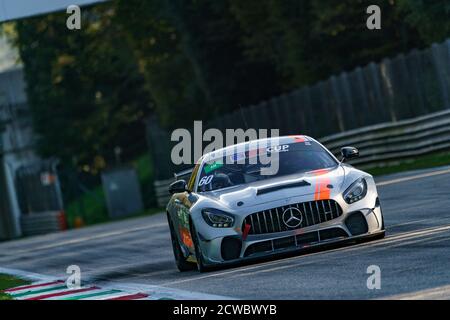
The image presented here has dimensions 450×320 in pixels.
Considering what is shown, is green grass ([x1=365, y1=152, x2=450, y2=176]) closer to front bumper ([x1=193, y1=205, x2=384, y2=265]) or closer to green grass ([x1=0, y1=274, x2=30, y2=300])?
green grass ([x1=0, y1=274, x2=30, y2=300])

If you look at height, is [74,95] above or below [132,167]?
above

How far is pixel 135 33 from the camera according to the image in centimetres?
6159

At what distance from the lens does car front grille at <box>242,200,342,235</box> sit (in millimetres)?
13758

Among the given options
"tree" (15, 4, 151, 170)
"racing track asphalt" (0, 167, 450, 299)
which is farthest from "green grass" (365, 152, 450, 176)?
"tree" (15, 4, 151, 170)

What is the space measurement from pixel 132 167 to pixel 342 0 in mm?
14878

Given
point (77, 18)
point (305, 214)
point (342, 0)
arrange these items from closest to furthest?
point (305, 214) → point (77, 18) → point (342, 0)

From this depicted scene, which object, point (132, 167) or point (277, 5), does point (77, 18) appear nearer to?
point (277, 5)

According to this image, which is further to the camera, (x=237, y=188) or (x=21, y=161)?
(x=21, y=161)

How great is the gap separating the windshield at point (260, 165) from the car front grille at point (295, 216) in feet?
3.41

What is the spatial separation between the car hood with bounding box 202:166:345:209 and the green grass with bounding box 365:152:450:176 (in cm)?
1339
